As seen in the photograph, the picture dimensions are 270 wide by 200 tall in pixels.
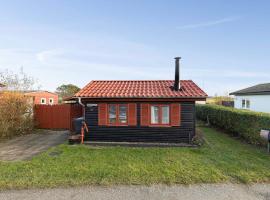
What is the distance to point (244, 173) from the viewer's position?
20.1ft

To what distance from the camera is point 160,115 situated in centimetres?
1032

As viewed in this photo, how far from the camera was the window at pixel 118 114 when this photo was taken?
10.4m

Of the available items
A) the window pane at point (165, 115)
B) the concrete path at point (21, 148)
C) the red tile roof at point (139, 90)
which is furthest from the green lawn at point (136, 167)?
the red tile roof at point (139, 90)

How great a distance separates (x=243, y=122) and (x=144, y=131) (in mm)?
5666

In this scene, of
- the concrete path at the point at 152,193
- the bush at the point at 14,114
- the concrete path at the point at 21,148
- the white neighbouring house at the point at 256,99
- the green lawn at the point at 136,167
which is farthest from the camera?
the white neighbouring house at the point at 256,99

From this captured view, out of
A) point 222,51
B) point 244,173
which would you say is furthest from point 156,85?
point 222,51

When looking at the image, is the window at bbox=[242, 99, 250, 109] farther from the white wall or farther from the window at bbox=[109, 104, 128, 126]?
the window at bbox=[109, 104, 128, 126]

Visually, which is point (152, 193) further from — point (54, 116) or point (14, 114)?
point (54, 116)

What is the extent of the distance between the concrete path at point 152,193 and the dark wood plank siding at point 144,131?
4.84 m

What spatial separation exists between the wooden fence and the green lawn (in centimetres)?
723

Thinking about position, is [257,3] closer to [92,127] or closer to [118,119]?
[118,119]

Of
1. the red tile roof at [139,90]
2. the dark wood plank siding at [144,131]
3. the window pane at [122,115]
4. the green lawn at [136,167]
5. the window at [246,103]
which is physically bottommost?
the green lawn at [136,167]

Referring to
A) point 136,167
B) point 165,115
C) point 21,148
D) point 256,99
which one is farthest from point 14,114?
Answer: point 256,99

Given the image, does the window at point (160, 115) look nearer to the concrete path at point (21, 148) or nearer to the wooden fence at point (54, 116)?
the concrete path at point (21, 148)
